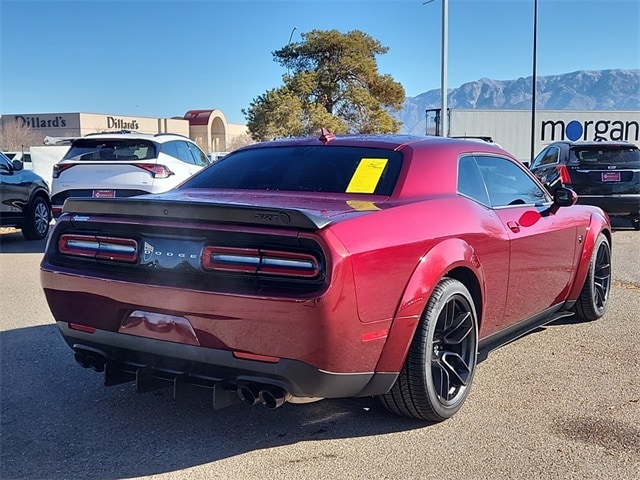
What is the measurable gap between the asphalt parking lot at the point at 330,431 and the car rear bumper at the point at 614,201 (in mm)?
7190

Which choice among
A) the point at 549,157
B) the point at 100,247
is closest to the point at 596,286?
the point at 100,247

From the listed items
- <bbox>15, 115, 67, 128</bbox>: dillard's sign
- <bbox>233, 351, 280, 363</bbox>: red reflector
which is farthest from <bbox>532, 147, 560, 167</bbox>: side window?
<bbox>15, 115, 67, 128</bbox>: dillard's sign

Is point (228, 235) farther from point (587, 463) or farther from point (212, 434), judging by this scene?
point (587, 463)

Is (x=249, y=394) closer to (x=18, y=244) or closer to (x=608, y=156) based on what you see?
(x=18, y=244)

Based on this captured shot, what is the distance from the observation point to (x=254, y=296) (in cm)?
261

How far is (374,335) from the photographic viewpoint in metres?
2.79

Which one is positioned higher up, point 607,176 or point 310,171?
point 310,171

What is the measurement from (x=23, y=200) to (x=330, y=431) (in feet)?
28.3

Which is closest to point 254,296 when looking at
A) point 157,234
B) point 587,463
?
point 157,234

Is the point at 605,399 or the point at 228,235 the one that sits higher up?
the point at 228,235

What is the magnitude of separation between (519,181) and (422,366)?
1.98 metres

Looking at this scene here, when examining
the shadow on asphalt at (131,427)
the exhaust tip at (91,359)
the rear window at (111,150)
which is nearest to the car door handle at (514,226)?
the shadow on asphalt at (131,427)

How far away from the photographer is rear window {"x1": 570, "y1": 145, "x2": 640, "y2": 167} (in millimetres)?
11023

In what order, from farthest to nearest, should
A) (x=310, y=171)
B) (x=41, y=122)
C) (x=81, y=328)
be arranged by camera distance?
(x=41, y=122), (x=310, y=171), (x=81, y=328)
